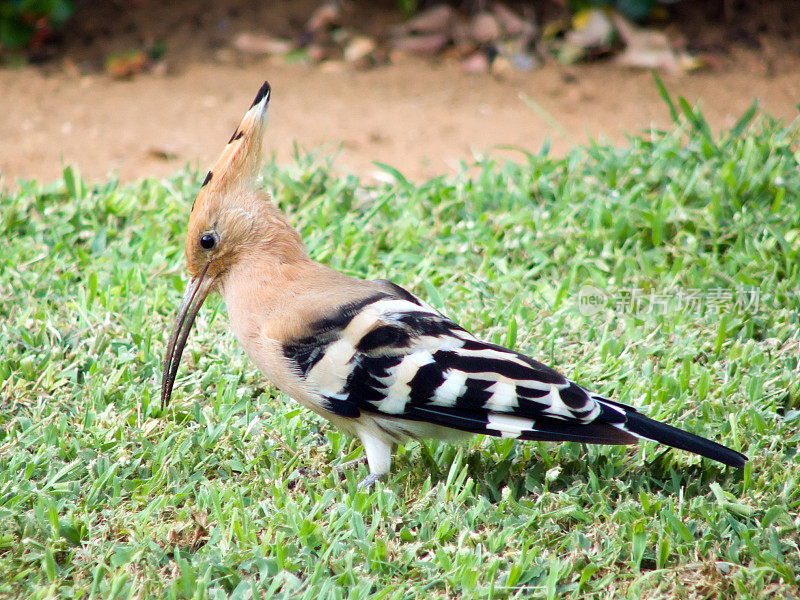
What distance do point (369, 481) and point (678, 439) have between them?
0.93m

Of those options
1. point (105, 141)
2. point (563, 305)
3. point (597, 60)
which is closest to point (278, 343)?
point (563, 305)

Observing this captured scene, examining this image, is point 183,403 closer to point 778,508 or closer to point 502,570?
point 502,570

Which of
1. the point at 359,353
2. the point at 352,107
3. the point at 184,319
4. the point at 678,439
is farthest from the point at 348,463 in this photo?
the point at 352,107

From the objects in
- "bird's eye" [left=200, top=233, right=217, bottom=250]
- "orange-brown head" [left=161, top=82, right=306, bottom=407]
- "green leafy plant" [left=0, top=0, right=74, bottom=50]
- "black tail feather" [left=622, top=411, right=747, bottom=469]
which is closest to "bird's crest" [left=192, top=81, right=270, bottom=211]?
"orange-brown head" [left=161, top=82, right=306, bottom=407]

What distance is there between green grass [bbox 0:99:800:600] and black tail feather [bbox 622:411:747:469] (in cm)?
20

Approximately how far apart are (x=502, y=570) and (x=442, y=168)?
287 cm

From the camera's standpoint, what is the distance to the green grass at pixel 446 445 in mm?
2443

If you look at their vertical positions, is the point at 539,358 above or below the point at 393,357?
below

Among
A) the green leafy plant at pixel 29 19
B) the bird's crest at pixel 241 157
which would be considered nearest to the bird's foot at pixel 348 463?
the bird's crest at pixel 241 157

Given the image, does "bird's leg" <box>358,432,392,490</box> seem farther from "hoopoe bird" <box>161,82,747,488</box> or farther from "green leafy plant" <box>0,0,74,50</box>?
"green leafy plant" <box>0,0,74,50</box>

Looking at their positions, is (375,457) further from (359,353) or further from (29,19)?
(29,19)

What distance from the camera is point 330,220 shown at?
419cm

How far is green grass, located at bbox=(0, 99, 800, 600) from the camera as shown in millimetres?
2443

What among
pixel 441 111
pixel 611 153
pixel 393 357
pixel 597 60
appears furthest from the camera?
pixel 597 60
